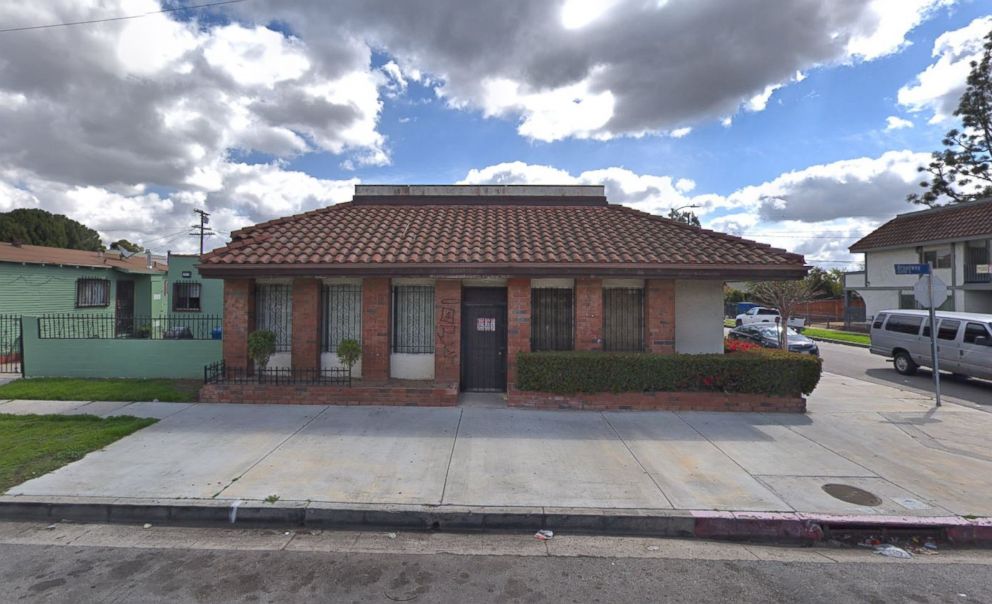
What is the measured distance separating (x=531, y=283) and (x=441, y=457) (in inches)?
170

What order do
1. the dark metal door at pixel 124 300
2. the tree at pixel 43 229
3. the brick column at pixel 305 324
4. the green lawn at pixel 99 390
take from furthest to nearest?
the tree at pixel 43 229
the dark metal door at pixel 124 300
the brick column at pixel 305 324
the green lawn at pixel 99 390

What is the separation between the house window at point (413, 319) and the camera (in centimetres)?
946

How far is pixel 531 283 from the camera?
9078mm

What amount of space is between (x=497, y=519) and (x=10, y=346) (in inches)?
659

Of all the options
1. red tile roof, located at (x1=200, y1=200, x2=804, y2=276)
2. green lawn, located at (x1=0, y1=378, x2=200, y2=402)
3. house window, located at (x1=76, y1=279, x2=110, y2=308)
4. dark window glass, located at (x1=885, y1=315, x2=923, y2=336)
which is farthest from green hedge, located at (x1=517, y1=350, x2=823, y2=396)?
house window, located at (x1=76, y1=279, x2=110, y2=308)

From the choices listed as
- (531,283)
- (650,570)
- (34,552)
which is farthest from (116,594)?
(531,283)

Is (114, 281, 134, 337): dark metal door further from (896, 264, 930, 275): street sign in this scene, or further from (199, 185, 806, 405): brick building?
(896, 264, 930, 275): street sign

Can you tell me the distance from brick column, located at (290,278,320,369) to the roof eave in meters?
0.65

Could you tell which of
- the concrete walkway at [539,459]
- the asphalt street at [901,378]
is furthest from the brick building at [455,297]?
the asphalt street at [901,378]

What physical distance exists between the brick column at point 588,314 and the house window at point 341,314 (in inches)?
180

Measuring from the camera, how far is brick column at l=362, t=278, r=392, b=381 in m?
9.00

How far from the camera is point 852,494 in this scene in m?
4.87

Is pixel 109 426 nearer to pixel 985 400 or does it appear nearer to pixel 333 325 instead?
pixel 333 325

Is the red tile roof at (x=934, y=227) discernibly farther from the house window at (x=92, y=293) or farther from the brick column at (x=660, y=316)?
the house window at (x=92, y=293)
